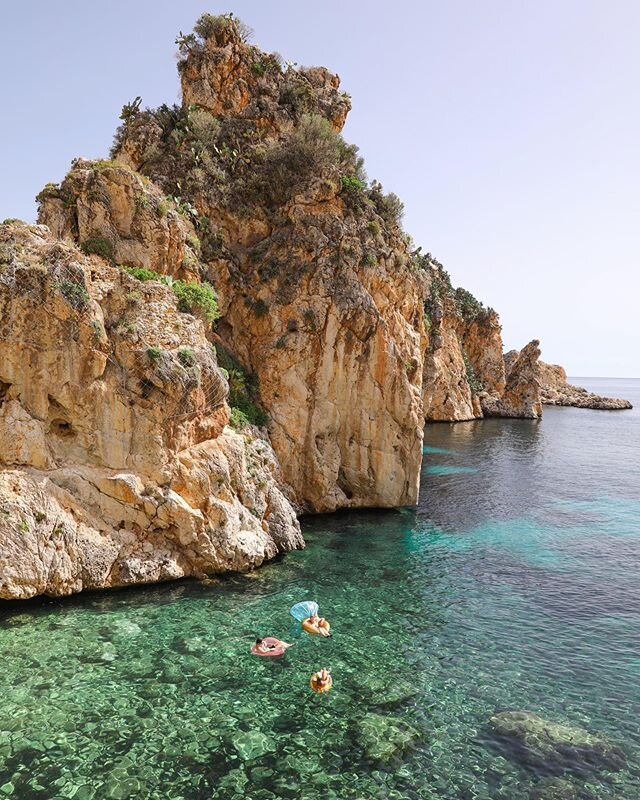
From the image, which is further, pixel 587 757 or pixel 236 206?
pixel 236 206

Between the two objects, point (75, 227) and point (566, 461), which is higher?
point (75, 227)

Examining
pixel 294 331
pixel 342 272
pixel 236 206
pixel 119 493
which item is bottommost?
pixel 119 493

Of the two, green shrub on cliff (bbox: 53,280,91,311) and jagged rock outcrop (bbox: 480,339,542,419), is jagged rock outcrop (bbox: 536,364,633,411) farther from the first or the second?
green shrub on cliff (bbox: 53,280,91,311)

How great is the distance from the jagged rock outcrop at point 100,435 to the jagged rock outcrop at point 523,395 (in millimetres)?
74586

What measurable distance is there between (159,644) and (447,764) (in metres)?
8.67

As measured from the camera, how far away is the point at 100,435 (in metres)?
19.1

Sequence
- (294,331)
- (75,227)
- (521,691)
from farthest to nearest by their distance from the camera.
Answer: (294,331) < (75,227) < (521,691)

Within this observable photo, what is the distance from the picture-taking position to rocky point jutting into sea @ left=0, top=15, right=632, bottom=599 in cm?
1825

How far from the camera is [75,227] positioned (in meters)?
22.8

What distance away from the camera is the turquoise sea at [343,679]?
10.9 meters

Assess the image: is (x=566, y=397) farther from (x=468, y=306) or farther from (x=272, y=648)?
(x=272, y=648)

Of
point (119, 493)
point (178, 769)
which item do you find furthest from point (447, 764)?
point (119, 493)

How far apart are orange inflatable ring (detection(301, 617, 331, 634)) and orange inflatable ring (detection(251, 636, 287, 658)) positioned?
1.24m

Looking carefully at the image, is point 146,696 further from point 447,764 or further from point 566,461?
point 566,461
